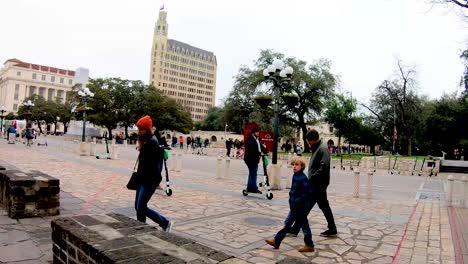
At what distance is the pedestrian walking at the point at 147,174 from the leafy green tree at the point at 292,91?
33.9 metres

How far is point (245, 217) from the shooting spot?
6973mm

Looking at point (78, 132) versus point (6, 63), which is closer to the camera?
point (78, 132)

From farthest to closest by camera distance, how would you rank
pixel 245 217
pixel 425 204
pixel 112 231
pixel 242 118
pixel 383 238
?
pixel 242 118
pixel 425 204
pixel 245 217
pixel 383 238
pixel 112 231

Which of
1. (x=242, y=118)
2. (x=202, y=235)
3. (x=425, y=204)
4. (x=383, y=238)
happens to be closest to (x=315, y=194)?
(x=383, y=238)

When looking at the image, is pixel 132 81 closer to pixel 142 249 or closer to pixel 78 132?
pixel 78 132

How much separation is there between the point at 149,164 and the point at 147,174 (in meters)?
0.14

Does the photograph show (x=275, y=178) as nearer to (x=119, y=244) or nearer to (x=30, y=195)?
(x=30, y=195)

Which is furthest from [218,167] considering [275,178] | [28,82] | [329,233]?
[28,82]

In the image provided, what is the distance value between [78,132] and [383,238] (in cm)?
4661

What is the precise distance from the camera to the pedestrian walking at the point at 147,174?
4883 mm

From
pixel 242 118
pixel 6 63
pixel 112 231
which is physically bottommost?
pixel 112 231

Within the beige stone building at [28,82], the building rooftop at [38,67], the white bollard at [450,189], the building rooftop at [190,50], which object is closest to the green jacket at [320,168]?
the white bollard at [450,189]

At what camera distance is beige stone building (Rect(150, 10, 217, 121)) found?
14075cm

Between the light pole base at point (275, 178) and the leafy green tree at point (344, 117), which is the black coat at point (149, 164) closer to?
the light pole base at point (275, 178)
